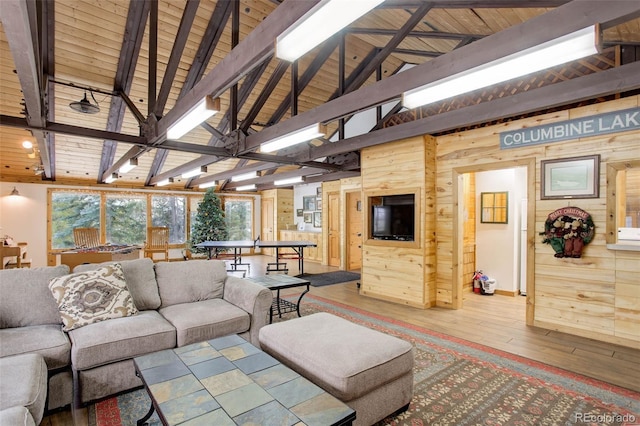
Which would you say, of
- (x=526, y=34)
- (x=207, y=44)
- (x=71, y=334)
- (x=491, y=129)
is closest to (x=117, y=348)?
(x=71, y=334)

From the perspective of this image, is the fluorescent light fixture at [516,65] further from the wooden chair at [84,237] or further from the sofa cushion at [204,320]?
the wooden chair at [84,237]

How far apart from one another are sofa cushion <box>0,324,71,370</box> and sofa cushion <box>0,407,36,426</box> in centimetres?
84

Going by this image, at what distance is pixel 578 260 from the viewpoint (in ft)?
11.5

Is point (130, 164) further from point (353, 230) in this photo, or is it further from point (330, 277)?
point (353, 230)

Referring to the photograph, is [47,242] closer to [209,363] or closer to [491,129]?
[209,363]

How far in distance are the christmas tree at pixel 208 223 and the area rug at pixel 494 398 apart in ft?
25.0

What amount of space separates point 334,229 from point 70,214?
7.22m

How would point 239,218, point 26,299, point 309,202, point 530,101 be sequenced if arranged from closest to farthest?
point 26,299
point 530,101
point 309,202
point 239,218

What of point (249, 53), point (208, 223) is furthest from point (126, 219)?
point (249, 53)

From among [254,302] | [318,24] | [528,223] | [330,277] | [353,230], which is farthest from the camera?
[353,230]

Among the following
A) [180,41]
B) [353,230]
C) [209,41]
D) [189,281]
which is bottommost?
[189,281]

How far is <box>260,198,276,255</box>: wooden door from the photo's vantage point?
11.3 m

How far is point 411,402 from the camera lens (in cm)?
223

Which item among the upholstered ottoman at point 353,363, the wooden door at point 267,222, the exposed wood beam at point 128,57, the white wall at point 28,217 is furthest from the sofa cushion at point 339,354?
the wooden door at point 267,222
